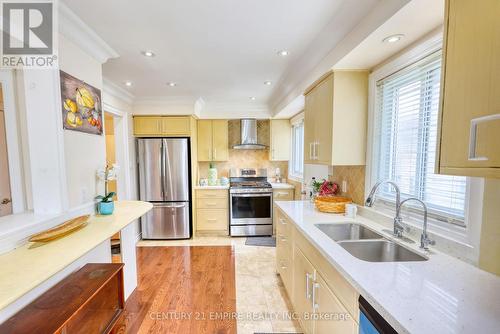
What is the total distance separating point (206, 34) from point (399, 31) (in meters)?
1.33

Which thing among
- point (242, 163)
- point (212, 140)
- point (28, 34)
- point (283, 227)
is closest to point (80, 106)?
point (28, 34)

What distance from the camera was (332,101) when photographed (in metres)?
1.84

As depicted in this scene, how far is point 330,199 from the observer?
2105mm

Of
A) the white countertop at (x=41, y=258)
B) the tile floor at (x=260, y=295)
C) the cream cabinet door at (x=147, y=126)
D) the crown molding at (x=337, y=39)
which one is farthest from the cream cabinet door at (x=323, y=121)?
the cream cabinet door at (x=147, y=126)

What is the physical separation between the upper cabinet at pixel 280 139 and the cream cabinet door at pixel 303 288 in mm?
2494

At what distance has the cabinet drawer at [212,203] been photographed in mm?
3840

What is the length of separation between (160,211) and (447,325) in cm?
367

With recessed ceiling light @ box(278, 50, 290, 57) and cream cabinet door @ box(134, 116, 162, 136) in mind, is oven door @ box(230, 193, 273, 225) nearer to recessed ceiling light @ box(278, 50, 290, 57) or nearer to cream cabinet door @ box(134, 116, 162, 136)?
cream cabinet door @ box(134, 116, 162, 136)

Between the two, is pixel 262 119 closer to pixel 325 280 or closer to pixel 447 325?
pixel 325 280

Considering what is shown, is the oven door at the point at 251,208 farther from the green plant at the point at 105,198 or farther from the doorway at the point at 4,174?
the doorway at the point at 4,174

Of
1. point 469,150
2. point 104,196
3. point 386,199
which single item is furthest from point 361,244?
point 104,196

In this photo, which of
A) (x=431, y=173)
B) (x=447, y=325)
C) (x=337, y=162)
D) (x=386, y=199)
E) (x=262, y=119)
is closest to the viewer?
(x=447, y=325)

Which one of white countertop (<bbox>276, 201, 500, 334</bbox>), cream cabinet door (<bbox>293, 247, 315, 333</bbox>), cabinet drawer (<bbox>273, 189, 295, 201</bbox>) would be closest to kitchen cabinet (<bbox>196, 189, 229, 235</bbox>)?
cabinet drawer (<bbox>273, 189, 295, 201</bbox>)

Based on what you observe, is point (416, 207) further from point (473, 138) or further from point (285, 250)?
point (285, 250)
